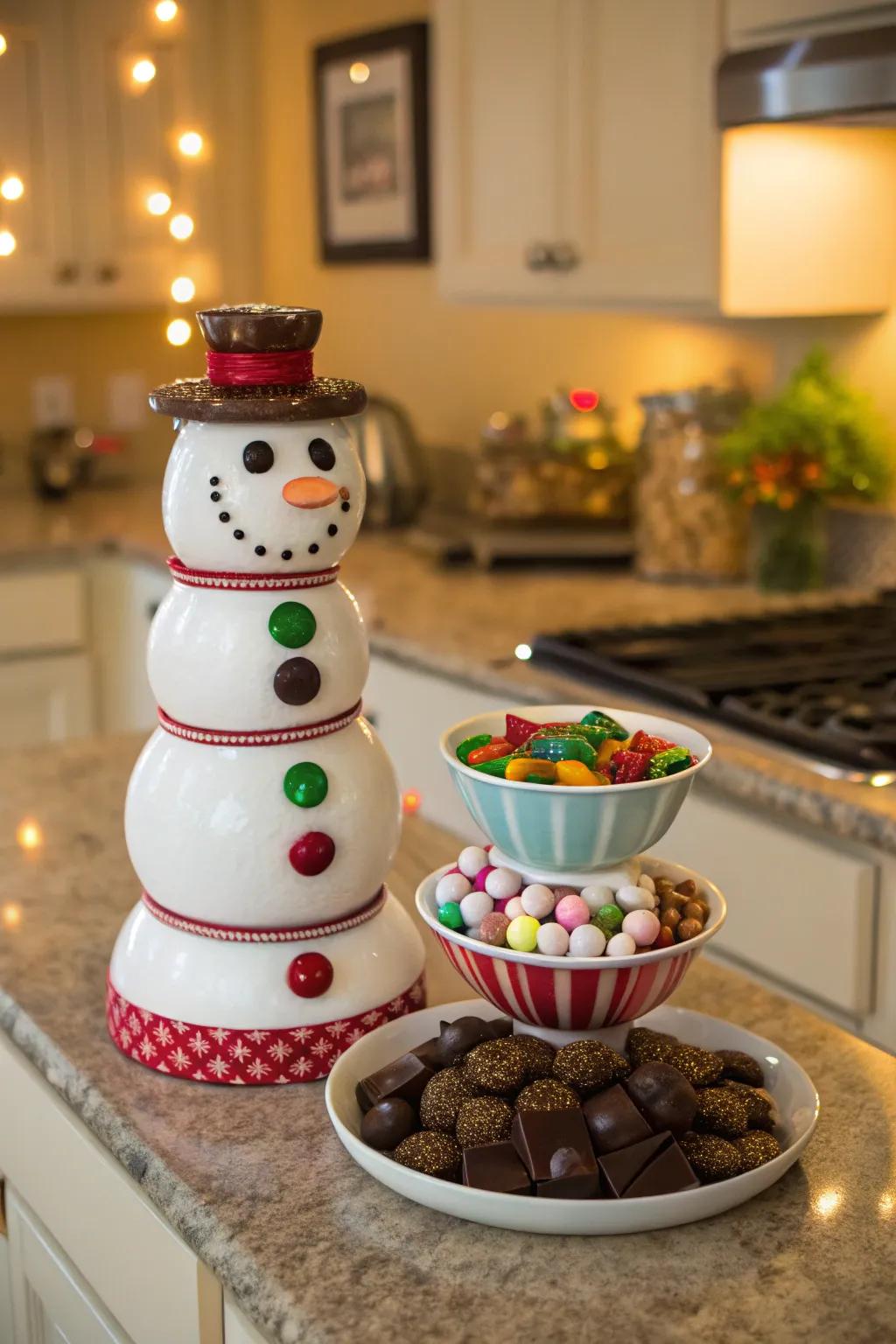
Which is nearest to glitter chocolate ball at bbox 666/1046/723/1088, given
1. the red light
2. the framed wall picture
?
the red light

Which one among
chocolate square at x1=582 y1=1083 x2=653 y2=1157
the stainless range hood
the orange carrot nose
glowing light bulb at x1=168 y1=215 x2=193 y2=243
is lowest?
chocolate square at x1=582 y1=1083 x2=653 y2=1157

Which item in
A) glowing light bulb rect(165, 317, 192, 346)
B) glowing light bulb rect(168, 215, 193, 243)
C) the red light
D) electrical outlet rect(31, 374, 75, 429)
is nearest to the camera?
glowing light bulb rect(165, 317, 192, 346)

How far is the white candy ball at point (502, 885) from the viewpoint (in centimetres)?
86

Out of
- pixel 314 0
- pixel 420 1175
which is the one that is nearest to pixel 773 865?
pixel 420 1175

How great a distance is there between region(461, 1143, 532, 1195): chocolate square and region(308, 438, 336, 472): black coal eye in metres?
0.40

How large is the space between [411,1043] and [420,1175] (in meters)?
0.17

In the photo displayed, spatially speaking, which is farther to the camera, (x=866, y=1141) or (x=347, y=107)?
(x=347, y=107)

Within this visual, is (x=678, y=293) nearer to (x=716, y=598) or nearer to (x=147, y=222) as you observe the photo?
(x=716, y=598)

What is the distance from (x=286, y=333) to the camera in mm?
919

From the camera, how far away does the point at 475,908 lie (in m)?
0.86

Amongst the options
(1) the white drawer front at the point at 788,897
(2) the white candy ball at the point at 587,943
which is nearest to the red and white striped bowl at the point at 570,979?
(2) the white candy ball at the point at 587,943

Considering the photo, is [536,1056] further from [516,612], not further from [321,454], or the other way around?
[516,612]

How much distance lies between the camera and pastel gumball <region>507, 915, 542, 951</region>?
83 cm

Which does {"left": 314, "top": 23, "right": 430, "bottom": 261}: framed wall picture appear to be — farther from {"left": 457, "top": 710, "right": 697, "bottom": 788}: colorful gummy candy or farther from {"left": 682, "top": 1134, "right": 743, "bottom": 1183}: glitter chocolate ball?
{"left": 682, "top": 1134, "right": 743, "bottom": 1183}: glitter chocolate ball
